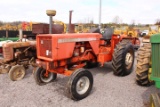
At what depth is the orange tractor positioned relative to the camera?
12.5 ft

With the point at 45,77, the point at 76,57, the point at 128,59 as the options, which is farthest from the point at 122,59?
the point at 45,77

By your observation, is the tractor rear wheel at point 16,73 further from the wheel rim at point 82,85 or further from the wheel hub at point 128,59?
the wheel hub at point 128,59

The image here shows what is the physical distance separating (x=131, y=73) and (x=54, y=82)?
2.56 m

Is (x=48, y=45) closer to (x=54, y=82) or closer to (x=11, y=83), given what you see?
(x=54, y=82)

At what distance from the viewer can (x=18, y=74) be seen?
17.4 ft

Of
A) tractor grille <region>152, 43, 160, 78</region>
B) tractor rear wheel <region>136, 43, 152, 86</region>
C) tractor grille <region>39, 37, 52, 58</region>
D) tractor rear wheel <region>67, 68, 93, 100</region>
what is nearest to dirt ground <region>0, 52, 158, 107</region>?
tractor rear wheel <region>67, 68, 93, 100</region>

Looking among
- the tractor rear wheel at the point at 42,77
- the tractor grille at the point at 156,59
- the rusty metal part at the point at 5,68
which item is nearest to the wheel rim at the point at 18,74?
the rusty metal part at the point at 5,68

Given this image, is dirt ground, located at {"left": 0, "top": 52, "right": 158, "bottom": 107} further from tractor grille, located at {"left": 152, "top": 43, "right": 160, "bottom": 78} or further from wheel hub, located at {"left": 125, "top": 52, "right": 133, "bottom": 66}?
tractor grille, located at {"left": 152, "top": 43, "right": 160, "bottom": 78}

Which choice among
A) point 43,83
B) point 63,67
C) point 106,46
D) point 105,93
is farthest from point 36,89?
point 106,46

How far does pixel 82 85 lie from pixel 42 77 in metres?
1.37

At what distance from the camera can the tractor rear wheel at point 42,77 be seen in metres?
4.62

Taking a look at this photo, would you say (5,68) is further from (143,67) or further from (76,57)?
(143,67)

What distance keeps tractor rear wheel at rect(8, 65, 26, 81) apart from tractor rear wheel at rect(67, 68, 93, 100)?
7.32 feet

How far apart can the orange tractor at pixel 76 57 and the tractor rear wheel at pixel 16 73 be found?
3.03 feet
